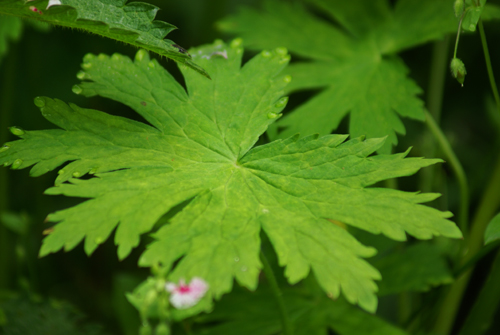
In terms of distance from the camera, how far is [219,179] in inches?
37.5

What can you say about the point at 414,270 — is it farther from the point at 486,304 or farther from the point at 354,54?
the point at 354,54

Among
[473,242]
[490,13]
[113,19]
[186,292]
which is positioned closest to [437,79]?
[490,13]

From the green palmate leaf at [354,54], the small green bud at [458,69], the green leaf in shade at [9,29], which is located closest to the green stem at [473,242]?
the green palmate leaf at [354,54]

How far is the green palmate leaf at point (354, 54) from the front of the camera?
1218 millimetres

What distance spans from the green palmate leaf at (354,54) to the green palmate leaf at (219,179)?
0.20m

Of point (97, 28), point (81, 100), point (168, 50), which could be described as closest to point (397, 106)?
point (168, 50)

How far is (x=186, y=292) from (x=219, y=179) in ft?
0.89

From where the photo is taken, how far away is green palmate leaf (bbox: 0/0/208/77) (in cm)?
82

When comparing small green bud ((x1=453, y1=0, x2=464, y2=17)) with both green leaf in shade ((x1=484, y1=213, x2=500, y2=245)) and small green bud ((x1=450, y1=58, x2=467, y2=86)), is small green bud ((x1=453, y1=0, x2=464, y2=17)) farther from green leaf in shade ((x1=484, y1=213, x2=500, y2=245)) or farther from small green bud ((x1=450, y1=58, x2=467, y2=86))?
green leaf in shade ((x1=484, y1=213, x2=500, y2=245))

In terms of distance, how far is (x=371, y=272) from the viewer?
77 centimetres

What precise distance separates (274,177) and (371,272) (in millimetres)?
287

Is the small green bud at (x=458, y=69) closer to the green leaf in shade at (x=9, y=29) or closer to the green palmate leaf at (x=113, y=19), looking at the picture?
the green palmate leaf at (x=113, y=19)

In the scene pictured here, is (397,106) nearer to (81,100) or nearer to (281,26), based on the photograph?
(281,26)

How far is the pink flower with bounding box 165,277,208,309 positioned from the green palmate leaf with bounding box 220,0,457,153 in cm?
54
